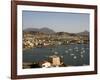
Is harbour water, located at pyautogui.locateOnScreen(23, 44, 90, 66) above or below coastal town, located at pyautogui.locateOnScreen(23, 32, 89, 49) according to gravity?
below

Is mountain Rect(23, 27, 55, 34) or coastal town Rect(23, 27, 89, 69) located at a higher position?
mountain Rect(23, 27, 55, 34)

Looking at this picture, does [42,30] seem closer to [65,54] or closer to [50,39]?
[50,39]

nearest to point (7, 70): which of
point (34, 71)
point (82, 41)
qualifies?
point (34, 71)

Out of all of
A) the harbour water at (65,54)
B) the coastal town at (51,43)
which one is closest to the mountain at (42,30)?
the coastal town at (51,43)

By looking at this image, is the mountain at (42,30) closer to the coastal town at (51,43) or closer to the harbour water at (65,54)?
the coastal town at (51,43)

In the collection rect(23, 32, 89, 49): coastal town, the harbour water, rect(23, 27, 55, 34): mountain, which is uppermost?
rect(23, 27, 55, 34): mountain

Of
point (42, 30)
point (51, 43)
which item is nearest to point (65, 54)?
point (51, 43)

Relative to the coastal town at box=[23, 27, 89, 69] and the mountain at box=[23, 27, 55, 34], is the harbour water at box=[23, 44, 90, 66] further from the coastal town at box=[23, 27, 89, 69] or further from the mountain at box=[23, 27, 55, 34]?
the mountain at box=[23, 27, 55, 34]

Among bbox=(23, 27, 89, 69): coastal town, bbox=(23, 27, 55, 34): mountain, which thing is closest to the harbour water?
bbox=(23, 27, 89, 69): coastal town
